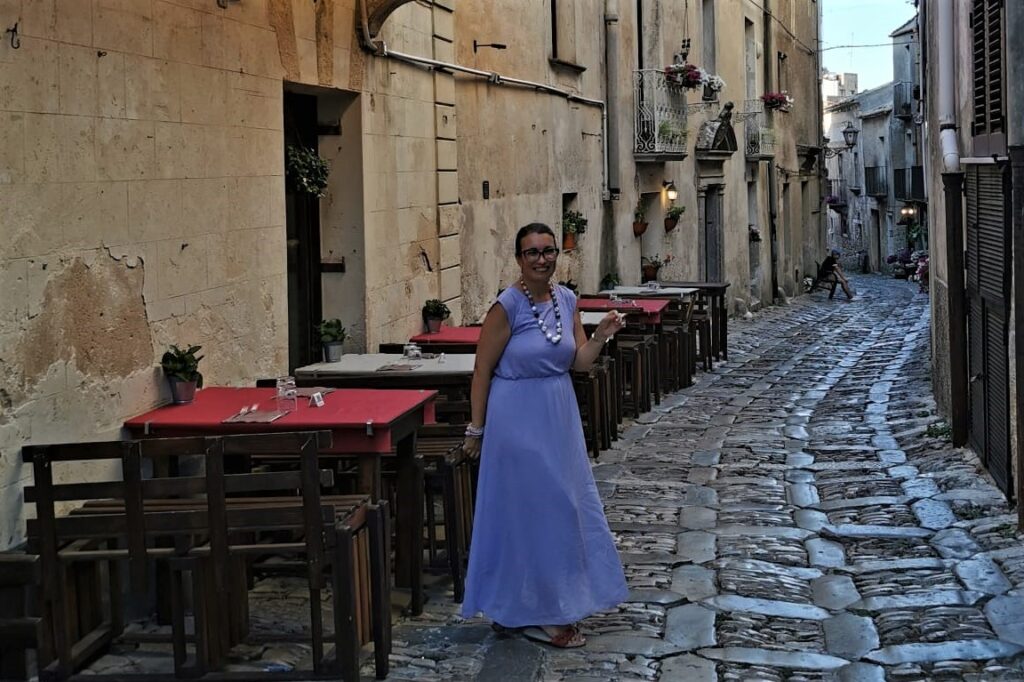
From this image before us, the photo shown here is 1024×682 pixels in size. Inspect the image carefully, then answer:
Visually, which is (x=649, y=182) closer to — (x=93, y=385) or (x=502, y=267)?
(x=502, y=267)

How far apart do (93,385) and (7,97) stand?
52.1 inches

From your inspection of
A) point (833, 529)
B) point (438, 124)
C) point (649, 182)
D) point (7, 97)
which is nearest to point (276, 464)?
point (7, 97)

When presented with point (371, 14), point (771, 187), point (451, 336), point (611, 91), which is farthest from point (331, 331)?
point (771, 187)

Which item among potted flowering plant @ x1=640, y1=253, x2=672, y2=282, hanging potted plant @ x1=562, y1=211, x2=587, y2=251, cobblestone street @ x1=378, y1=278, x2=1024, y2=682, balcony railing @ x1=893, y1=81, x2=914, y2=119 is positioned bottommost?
cobblestone street @ x1=378, y1=278, x2=1024, y2=682

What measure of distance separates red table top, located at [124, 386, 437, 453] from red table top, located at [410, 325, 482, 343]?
3371mm

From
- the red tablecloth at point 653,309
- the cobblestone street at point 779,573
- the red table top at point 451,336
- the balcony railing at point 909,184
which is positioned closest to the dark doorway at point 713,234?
the red tablecloth at point 653,309

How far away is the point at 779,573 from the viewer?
6.96m

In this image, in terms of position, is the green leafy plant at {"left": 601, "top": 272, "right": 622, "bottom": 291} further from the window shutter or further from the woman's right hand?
the woman's right hand

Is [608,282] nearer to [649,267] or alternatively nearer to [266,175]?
[649,267]

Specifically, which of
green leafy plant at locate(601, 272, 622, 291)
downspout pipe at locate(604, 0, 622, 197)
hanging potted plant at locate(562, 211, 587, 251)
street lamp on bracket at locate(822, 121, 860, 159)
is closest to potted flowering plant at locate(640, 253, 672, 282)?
downspout pipe at locate(604, 0, 622, 197)

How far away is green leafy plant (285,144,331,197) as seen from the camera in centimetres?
908

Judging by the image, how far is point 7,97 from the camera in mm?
5508

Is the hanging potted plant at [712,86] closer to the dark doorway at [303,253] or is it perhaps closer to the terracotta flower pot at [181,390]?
the dark doorway at [303,253]

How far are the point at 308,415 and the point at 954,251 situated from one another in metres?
5.51
